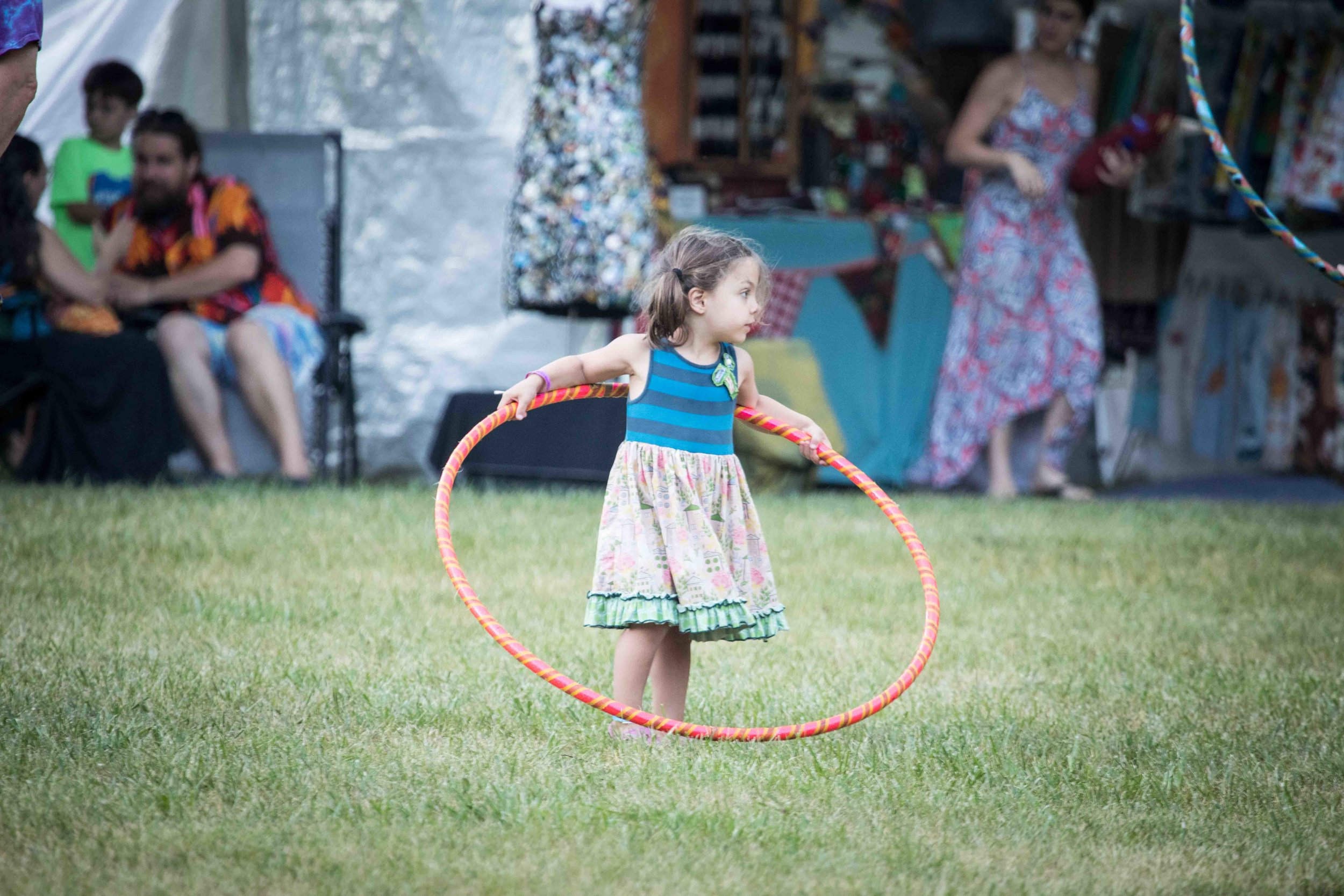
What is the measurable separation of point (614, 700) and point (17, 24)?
1.74 metres

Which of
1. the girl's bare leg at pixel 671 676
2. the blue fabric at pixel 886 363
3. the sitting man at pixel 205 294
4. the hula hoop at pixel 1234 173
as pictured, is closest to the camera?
the girl's bare leg at pixel 671 676

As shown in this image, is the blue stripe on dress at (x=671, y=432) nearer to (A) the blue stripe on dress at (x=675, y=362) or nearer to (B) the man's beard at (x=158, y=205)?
(A) the blue stripe on dress at (x=675, y=362)

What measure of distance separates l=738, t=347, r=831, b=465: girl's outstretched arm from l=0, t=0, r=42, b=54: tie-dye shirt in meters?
1.51

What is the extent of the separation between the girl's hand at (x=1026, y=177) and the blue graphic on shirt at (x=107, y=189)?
3.98 metres

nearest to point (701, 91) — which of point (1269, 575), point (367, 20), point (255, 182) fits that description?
point (367, 20)

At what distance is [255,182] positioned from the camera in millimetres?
7363

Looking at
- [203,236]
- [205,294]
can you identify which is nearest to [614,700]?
[205,294]

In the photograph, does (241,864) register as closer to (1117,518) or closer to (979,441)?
(1117,518)

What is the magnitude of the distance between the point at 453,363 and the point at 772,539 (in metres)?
2.41

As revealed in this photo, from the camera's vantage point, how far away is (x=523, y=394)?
301 cm

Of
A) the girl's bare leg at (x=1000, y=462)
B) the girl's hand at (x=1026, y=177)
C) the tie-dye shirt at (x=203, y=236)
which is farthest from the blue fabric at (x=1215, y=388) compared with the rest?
the tie-dye shirt at (x=203, y=236)

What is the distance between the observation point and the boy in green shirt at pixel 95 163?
6961mm

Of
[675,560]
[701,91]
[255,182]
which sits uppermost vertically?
[701,91]

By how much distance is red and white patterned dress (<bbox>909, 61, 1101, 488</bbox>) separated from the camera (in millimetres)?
7066
